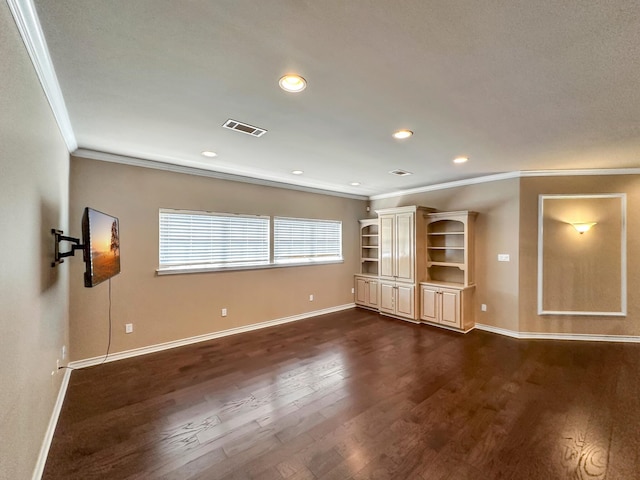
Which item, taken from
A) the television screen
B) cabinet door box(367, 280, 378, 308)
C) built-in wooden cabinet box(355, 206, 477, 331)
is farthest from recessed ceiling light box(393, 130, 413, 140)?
cabinet door box(367, 280, 378, 308)

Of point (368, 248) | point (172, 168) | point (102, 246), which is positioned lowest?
point (368, 248)

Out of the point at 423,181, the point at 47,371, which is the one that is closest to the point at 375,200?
the point at 423,181

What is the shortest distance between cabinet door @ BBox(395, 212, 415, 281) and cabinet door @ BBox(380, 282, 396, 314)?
344mm

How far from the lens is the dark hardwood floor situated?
1816mm

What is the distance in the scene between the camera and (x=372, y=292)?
5895 millimetres

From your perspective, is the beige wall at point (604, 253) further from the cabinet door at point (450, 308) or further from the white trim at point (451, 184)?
the cabinet door at point (450, 308)

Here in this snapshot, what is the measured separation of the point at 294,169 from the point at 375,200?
2.93m

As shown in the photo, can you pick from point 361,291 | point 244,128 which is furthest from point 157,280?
point 361,291

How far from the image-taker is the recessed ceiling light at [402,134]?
8.89ft

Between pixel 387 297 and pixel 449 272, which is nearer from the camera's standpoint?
pixel 449 272

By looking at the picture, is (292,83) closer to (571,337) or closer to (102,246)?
(102,246)

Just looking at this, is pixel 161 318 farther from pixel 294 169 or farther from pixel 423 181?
pixel 423 181

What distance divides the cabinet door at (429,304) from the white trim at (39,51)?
17.3 feet

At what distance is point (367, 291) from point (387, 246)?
1.17m
